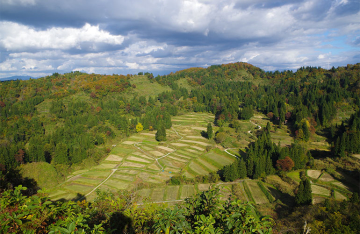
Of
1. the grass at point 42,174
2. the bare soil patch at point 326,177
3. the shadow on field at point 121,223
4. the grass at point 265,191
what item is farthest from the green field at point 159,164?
the shadow on field at point 121,223

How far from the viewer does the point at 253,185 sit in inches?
1922

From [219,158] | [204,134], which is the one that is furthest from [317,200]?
[204,134]

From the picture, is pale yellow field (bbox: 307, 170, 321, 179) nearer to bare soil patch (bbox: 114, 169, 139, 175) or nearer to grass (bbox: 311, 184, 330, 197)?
grass (bbox: 311, 184, 330, 197)

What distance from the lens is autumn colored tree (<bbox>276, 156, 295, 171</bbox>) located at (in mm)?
52034

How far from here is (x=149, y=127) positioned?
3915 inches

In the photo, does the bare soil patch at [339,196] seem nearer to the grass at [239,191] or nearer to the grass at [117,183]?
the grass at [239,191]

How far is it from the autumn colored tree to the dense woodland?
26 cm

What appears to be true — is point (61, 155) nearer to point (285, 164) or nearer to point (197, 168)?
point (197, 168)

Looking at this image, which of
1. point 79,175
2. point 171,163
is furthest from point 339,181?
point 79,175

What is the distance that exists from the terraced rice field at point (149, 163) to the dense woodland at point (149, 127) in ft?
20.5

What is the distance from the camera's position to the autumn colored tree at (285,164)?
171 ft

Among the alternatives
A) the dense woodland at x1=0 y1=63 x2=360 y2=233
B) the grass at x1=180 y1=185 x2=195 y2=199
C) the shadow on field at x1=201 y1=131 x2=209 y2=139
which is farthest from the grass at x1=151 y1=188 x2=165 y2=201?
the shadow on field at x1=201 y1=131 x2=209 y2=139

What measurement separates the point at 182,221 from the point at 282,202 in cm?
4205

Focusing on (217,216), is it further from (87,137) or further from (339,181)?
(87,137)
